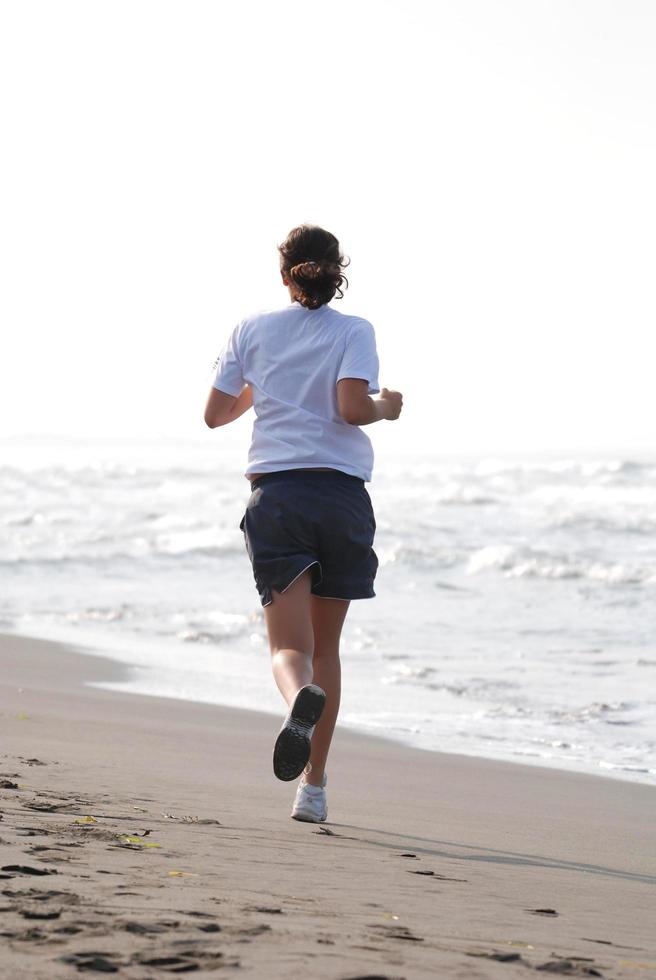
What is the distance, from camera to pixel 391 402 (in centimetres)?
349

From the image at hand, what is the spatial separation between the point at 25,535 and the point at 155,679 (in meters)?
10.5

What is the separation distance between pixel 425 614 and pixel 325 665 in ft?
24.3

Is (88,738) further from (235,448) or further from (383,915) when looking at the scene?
(235,448)

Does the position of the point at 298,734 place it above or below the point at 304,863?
above

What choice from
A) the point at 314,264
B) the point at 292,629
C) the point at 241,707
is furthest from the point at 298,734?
the point at 241,707

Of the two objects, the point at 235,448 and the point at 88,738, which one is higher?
the point at 235,448

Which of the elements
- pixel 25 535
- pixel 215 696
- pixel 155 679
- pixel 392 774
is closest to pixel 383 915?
pixel 392 774

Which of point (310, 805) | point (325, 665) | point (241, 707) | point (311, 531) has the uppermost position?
point (311, 531)

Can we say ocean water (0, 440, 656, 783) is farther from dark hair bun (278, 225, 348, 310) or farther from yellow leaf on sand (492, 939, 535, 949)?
yellow leaf on sand (492, 939, 535, 949)

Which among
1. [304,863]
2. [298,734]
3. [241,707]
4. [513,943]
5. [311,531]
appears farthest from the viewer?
[241,707]

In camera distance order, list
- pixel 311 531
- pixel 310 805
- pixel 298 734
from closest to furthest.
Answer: pixel 298 734, pixel 311 531, pixel 310 805

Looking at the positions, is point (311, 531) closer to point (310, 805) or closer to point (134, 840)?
point (310, 805)

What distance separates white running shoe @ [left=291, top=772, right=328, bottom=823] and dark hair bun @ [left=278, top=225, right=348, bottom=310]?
55.0 inches

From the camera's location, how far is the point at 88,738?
4.99 metres
